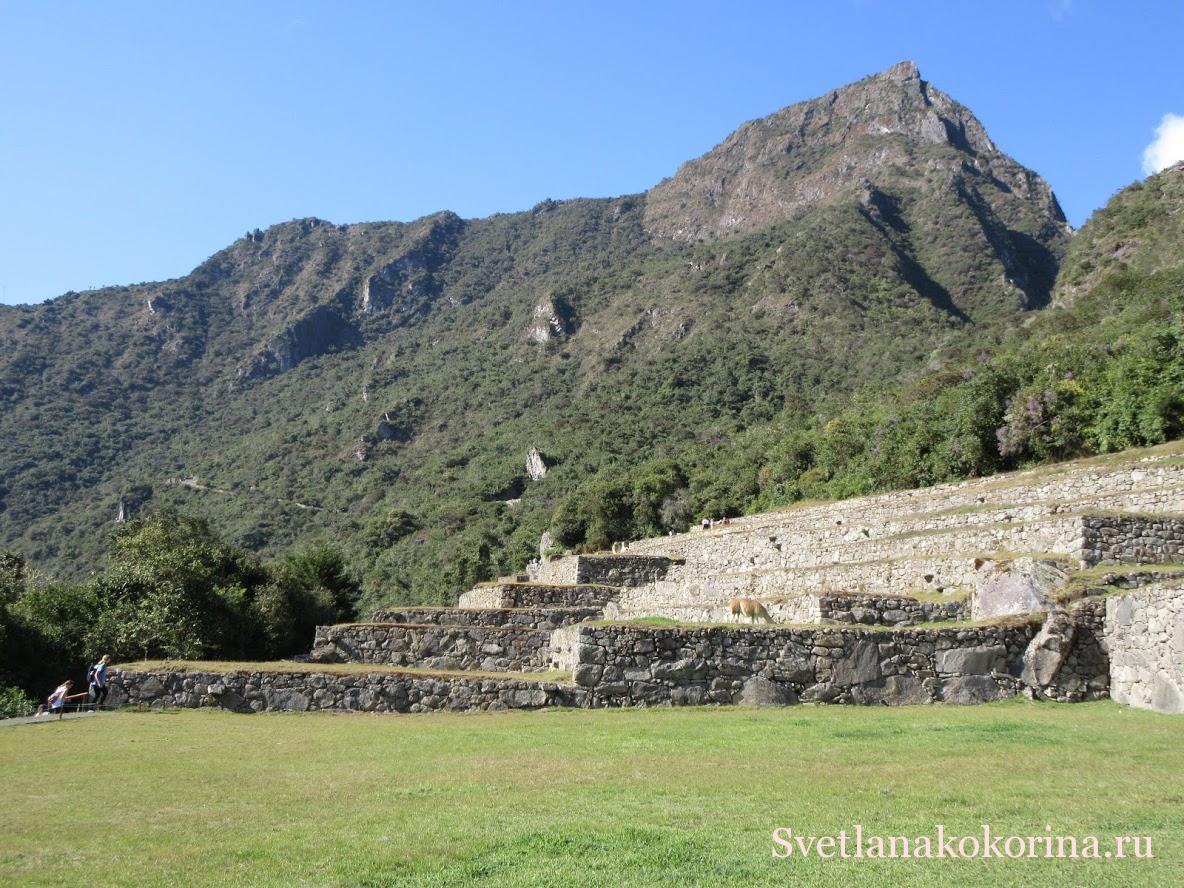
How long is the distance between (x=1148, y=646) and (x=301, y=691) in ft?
42.7

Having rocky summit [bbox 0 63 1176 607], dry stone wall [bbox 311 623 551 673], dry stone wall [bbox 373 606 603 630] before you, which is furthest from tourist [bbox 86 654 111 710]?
rocky summit [bbox 0 63 1176 607]

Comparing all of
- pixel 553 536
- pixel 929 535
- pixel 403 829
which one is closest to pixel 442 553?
pixel 553 536

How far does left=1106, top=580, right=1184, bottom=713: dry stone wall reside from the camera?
12.0 m

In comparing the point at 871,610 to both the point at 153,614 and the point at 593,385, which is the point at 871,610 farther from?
the point at 593,385

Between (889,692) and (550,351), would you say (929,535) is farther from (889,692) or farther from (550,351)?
(550,351)

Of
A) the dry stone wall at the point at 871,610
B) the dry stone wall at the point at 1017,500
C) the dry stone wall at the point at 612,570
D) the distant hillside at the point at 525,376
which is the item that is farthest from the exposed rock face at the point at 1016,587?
the distant hillside at the point at 525,376

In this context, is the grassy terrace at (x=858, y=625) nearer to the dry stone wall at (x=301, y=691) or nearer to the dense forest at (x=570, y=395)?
the dry stone wall at (x=301, y=691)

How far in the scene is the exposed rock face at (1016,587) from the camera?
1482cm

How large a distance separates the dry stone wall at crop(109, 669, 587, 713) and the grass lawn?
2.63 meters

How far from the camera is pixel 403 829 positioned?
7027 mm

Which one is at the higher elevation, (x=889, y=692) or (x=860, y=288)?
(x=860, y=288)

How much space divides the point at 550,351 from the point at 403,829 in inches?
A: 5044

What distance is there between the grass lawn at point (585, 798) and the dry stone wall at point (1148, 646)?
562mm

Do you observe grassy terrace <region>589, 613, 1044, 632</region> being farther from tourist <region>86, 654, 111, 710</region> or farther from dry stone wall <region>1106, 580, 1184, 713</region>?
tourist <region>86, 654, 111, 710</region>
